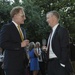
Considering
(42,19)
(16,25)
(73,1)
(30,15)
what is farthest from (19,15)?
(73,1)

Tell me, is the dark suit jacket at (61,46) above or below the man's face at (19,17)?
below

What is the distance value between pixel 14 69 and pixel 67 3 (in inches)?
1189

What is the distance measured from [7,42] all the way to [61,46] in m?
0.92

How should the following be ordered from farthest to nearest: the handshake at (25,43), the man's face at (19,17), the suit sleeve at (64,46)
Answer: the man's face at (19,17) → the suit sleeve at (64,46) → the handshake at (25,43)

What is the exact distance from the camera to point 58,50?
212 inches

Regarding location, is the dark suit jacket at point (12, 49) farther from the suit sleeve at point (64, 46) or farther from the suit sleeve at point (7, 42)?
the suit sleeve at point (64, 46)

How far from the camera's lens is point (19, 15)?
17.8 ft

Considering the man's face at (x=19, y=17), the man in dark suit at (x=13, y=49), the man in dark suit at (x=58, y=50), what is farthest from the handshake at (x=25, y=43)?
the man in dark suit at (x=58, y=50)

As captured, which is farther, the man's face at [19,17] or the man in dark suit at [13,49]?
the man's face at [19,17]

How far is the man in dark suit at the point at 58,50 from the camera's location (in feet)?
17.4

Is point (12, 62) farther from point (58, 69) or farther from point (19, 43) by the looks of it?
point (58, 69)

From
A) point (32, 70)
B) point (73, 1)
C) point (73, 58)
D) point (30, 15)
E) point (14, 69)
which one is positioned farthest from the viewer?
point (73, 1)

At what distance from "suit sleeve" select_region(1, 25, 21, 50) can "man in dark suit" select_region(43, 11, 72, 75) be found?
624mm

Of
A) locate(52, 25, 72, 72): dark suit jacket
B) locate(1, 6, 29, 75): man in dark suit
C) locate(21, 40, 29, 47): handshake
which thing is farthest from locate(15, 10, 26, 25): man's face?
locate(52, 25, 72, 72): dark suit jacket
